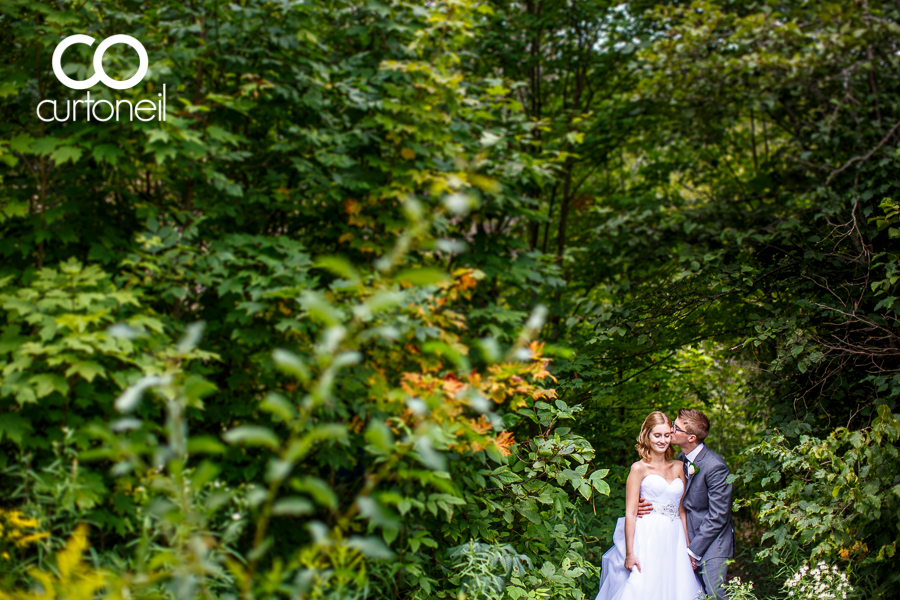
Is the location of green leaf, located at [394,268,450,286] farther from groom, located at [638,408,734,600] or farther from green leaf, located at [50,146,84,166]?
groom, located at [638,408,734,600]

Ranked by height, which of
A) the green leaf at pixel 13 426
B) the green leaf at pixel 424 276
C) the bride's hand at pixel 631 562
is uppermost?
the green leaf at pixel 424 276

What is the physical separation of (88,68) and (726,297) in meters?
4.52

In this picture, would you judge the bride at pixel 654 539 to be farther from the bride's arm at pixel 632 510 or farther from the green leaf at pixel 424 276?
the green leaf at pixel 424 276

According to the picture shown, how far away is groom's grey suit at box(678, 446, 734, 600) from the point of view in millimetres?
3877

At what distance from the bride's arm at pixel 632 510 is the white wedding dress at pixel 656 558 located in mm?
47

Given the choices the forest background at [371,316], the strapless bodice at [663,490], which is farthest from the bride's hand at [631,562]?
the strapless bodice at [663,490]

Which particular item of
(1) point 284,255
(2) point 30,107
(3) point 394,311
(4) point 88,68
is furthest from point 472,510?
(2) point 30,107

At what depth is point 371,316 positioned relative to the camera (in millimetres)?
2764

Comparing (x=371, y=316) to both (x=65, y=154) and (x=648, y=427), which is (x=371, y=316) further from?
(x=648, y=427)

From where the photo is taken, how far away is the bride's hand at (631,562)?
3.91 meters

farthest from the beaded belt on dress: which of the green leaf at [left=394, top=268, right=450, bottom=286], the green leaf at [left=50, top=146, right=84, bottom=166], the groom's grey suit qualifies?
the green leaf at [left=50, top=146, right=84, bottom=166]

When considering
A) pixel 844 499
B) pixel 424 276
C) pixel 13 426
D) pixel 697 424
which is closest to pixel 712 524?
pixel 697 424

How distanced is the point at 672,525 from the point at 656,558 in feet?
0.78

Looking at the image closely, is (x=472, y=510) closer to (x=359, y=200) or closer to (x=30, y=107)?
(x=359, y=200)
